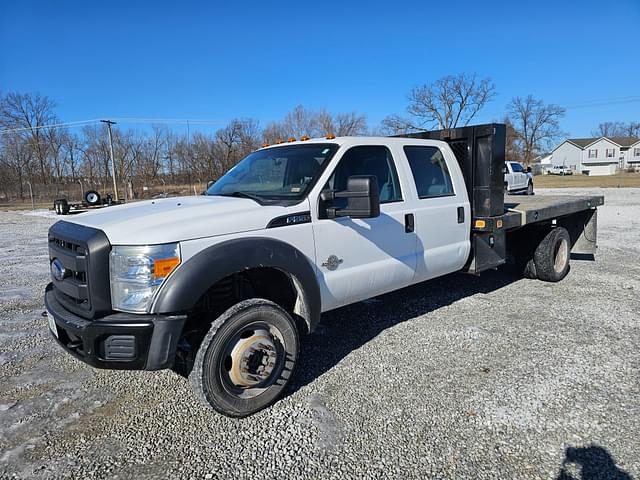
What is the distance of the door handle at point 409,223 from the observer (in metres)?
4.13

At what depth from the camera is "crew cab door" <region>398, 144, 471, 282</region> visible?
14.3 ft

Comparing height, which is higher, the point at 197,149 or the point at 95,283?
the point at 197,149

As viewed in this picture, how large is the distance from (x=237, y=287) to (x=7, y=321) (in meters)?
3.52

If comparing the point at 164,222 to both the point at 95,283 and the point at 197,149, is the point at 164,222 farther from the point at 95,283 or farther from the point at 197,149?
the point at 197,149

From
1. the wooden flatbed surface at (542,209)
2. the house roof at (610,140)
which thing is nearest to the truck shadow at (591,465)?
the wooden flatbed surface at (542,209)

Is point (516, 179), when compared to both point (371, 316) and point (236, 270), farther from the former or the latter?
point (236, 270)

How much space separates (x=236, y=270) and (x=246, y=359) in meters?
0.64

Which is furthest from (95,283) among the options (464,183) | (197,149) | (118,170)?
(118,170)

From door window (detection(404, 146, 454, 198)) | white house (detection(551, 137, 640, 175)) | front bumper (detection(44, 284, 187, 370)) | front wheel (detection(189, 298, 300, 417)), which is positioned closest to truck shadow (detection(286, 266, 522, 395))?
front wheel (detection(189, 298, 300, 417))

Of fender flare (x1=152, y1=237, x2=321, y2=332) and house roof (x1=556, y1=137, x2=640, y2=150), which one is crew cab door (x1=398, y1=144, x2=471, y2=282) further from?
house roof (x1=556, y1=137, x2=640, y2=150)

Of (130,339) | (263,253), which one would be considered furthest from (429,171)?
(130,339)

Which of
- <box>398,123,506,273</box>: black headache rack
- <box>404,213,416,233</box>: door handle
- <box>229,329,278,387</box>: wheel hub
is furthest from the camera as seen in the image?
<box>398,123,506,273</box>: black headache rack

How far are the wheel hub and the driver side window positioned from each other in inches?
53.9

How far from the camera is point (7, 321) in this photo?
16.9 ft
